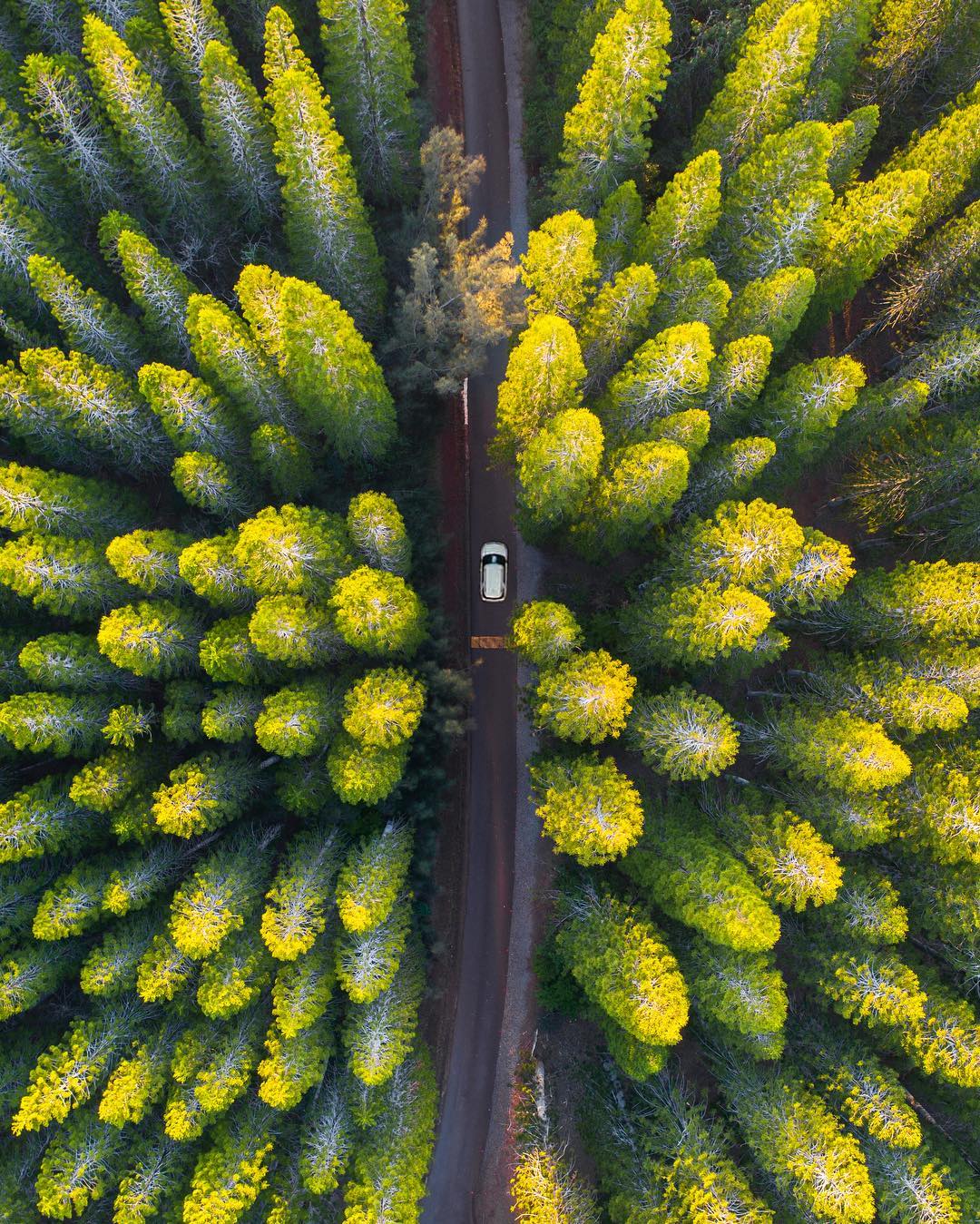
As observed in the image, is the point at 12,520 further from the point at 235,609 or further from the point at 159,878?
the point at 159,878

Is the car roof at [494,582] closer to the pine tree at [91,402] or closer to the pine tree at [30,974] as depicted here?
the pine tree at [91,402]

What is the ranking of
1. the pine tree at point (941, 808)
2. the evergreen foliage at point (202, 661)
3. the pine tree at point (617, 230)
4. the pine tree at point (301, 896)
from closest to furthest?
the pine tree at point (301, 896) → the evergreen foliage at point (202, 661) → the pine tree at point (941, 808) → the pine tree at point (617, 230)

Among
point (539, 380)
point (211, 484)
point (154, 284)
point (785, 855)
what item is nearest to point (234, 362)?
point (211, 484)

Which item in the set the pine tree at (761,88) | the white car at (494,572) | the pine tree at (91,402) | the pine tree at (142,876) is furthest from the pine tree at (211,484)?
the pine tree at (761,88)

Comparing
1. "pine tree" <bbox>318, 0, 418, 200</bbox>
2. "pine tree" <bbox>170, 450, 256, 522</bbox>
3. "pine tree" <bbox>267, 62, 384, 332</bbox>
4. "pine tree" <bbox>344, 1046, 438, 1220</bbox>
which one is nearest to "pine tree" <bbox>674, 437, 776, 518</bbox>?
"pine tree" <bbox>267, 62, 384, 332</bbox>

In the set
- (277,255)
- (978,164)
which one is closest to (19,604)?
(277,255)

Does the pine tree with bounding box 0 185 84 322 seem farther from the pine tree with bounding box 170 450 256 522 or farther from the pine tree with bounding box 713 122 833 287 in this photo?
the pine tree with bounding box 713 122 833 287
